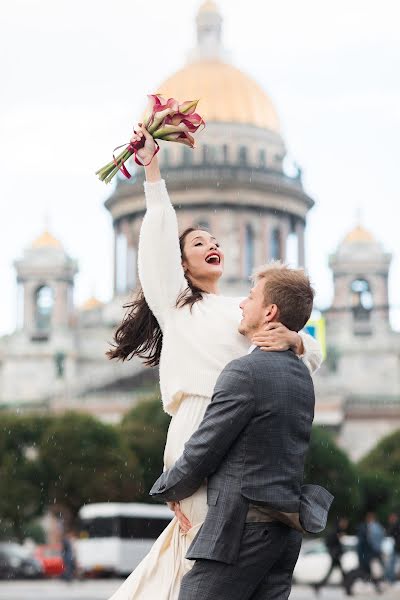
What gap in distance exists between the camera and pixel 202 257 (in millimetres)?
6461

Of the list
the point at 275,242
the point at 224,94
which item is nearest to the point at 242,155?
the point at 224,94

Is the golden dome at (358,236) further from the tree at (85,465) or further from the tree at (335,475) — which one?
the tree at (85,465)

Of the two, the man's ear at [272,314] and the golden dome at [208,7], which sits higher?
the golden dome at [208,7]

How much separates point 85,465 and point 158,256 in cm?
5103

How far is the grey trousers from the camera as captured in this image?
5441 mm

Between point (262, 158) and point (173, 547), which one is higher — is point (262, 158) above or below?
above

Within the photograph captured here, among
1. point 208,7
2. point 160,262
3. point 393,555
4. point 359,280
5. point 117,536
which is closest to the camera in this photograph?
point 160,262

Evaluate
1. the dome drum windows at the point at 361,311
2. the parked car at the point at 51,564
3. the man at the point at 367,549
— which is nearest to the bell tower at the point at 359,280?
the dome drum windows at the point at 361,311

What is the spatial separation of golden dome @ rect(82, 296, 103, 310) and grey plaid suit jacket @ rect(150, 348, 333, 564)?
8792cm

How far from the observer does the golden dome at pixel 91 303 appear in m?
94.1

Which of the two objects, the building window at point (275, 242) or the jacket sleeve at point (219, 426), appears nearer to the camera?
the jacket sleeve at point (219, 426)

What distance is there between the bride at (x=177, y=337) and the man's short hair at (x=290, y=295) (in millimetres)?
51

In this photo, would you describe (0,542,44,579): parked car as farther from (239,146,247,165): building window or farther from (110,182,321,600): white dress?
(239,146,247,165): building window

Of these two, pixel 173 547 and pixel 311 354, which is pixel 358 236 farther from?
pixel 173 547
